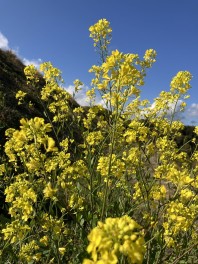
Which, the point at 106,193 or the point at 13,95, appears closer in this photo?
the point at 106,193

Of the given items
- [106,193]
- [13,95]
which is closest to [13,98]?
[13,95]

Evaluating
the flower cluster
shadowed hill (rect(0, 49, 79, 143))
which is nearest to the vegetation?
the flower cluster

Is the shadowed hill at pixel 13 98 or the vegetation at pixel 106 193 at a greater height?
the shadowed hill at pixel 13 98

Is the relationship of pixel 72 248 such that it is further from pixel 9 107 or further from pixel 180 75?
pixel 9 107

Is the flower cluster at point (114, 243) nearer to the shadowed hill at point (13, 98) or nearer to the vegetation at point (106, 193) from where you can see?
the vegetation at point (106, 193)

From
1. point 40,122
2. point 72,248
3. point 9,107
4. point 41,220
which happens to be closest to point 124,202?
point 72,248

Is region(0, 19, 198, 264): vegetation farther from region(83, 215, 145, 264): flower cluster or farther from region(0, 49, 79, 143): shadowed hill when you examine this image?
region(0, 49, 79, 143): shadowed hill

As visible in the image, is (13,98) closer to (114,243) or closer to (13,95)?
(13,95)

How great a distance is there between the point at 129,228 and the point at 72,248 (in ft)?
9.04

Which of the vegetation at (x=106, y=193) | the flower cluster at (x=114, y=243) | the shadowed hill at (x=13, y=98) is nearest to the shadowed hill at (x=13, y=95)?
the shadowed hill at (x=13, y=98)

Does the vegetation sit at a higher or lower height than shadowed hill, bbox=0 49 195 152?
lower

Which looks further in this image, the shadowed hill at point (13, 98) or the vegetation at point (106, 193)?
the shadowed hill at point (13, 98)

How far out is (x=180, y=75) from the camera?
16.4 ft

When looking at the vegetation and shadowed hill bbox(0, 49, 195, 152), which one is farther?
shadowed hill bbox(0, 49, 195, 152)
